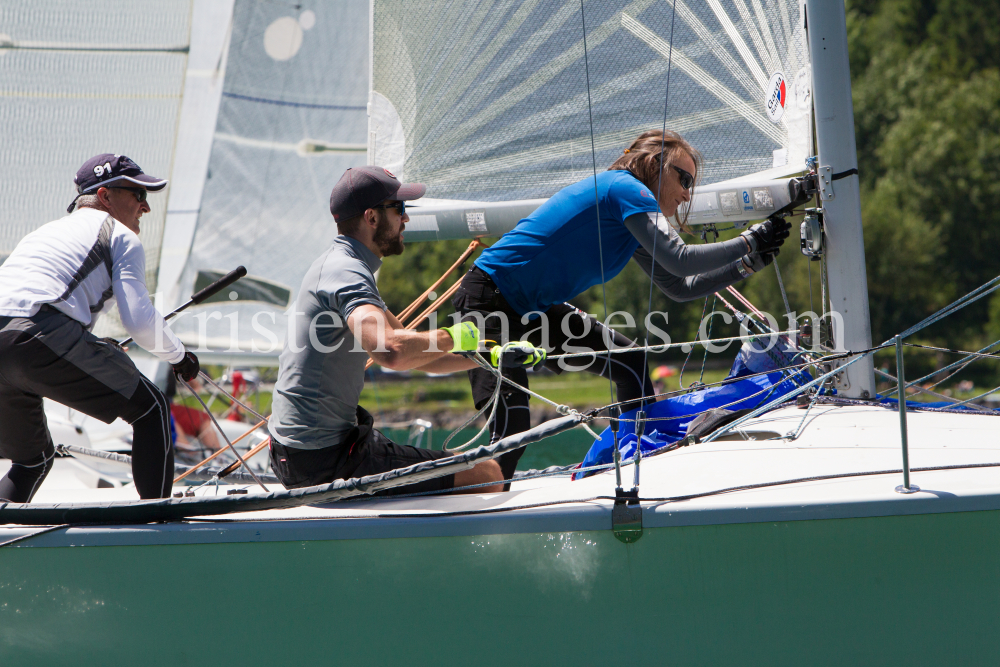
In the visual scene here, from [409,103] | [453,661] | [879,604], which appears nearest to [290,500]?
[453,661]

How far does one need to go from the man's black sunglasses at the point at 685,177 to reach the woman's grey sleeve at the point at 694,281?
0.25 meters

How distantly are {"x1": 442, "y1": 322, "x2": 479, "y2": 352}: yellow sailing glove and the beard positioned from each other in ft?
0.96

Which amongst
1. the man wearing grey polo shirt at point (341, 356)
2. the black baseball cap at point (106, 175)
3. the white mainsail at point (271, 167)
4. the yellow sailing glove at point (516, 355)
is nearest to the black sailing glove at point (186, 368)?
the man wearing grey polo shirt at point (341, 356)

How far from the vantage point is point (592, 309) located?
2650cm

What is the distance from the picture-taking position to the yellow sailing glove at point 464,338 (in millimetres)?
1867

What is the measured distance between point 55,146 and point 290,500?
4441mm

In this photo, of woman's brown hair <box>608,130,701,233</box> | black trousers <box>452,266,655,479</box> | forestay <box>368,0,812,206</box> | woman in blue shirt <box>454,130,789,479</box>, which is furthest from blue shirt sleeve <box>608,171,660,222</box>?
forestay <box>368,0,812,206</box>

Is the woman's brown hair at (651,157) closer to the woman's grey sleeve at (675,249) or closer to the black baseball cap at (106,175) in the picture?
the woman's grey sleeve at (675,249)

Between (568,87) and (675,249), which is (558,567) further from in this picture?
(568,87)

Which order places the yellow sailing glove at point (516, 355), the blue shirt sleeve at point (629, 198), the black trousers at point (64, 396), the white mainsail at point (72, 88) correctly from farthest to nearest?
the white mainsail at point (72, 88)
the blue shirt sleeve at point (629, 198)
the black trousers at point (64, 396)
the yellow sailing glove at point (516, 355)

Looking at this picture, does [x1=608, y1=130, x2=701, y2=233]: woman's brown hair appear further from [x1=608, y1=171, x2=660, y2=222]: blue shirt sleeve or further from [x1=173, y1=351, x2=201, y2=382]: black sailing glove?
[x1=173, y1=351, x2=201, y2=382]: black sailing glove

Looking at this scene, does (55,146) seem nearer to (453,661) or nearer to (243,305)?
(243,305)

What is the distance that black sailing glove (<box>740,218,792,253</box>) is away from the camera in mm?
2441

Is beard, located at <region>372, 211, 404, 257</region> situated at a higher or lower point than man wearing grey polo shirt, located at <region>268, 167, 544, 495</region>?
higher
